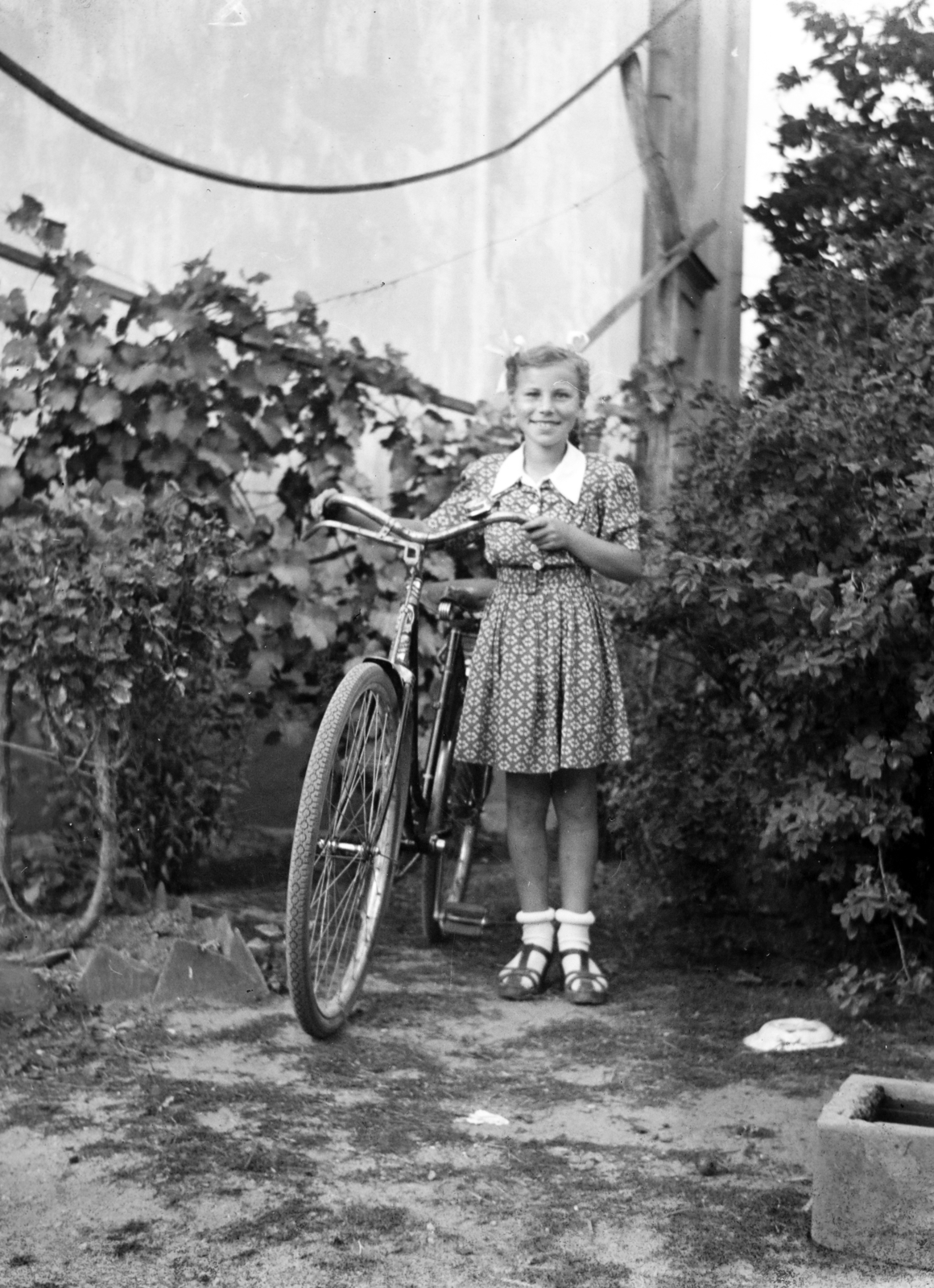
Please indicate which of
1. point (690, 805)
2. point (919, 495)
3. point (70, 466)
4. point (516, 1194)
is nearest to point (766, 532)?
point (919, 495)

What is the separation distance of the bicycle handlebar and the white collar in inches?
9.0

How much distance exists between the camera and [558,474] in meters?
4.04

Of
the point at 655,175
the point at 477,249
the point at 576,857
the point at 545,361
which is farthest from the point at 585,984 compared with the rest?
the point at 655,175

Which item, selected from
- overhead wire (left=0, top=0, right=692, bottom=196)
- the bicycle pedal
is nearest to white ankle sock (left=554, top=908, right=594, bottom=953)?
the bicycle pedal

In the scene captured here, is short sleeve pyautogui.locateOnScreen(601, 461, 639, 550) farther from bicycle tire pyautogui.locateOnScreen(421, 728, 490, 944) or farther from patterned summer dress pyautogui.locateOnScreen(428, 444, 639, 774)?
bicycle tire pyautogui.locateOnScreen(421, 728, 490, 944)

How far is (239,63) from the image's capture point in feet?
18.0

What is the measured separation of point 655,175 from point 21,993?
4.01 meters

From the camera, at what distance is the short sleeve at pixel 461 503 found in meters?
4.09

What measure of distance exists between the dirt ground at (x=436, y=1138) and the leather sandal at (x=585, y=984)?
0.04 metres

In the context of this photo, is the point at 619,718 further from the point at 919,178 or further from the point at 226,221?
the point at 226,221

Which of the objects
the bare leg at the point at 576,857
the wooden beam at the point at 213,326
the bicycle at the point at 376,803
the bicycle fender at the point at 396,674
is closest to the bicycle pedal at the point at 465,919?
the bicycle at the point at 376,803

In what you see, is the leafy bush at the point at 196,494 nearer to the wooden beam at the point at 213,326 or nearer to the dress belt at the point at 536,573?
the wooden beam at the point at 213,326

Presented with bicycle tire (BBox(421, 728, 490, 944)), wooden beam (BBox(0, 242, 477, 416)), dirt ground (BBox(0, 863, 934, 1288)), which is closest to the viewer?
dirt ground (BBox(0, 863, 934, 1288))

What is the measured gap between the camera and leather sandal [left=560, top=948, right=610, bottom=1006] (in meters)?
3.91
